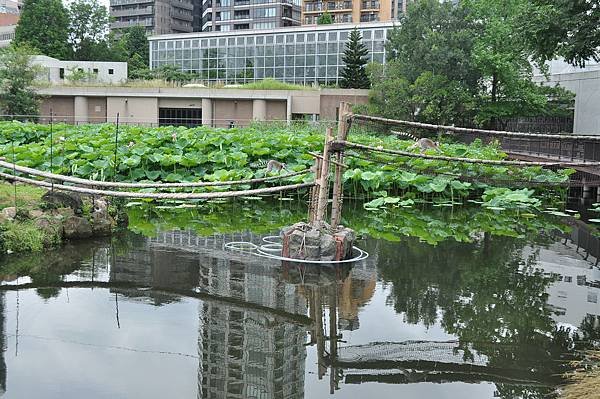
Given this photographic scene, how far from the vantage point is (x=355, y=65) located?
41.0 meters

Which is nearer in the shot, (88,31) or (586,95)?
(586,95)

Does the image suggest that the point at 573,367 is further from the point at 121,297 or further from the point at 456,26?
the point at 456,26

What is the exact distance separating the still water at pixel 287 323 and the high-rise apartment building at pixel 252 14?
6019cm

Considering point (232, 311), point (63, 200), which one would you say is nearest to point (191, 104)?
point (63, 200)

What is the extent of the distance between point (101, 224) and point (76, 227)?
0.57 meters

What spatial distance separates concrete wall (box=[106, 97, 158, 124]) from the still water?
26.9m

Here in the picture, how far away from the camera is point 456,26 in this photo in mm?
30297

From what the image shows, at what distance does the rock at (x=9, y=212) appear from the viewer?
400 inches

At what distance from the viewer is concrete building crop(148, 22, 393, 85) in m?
44.8

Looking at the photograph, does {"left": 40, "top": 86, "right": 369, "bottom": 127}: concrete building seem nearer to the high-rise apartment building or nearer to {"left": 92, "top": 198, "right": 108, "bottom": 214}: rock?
{"left": 92, "top": 198, "right": 108, "bottom": 214}: rock

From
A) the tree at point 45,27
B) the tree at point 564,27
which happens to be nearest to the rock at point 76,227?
the tree at point 564,27

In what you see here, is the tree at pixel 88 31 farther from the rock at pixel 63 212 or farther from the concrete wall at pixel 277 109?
the rock at pixel 63 212

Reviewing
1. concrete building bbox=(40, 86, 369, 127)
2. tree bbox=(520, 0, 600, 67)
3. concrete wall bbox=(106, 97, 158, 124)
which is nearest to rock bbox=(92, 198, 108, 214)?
tree bbox=(520, 0, 600, 67)

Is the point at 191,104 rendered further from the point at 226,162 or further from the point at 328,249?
the point at 328,249
